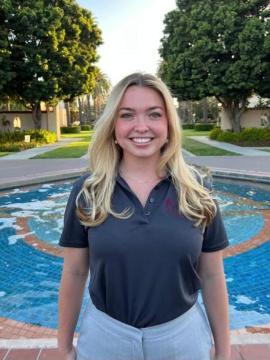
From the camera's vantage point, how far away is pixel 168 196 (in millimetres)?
1588

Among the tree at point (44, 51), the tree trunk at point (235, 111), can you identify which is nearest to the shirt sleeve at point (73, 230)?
the tree at point (44, 51)

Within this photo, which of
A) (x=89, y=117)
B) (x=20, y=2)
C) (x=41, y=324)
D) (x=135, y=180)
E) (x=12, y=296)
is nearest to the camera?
(x=135, y=180)

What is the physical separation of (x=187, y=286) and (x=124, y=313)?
0.29 meters

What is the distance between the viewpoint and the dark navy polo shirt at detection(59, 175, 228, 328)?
150 centimetres

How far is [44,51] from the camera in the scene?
24.0m

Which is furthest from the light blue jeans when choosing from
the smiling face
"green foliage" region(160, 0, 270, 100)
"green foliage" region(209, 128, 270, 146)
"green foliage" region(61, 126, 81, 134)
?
"green foliage" region(61, 126, 81, 134)

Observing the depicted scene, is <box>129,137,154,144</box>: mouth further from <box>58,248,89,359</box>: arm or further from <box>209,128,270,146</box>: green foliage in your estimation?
<box>209,128,270,146</box>: green foliage

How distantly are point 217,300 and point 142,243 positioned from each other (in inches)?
20.0

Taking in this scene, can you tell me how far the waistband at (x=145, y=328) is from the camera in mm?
1536

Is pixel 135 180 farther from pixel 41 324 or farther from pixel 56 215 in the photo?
pixel 56 215

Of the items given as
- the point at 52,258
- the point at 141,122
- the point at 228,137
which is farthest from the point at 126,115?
the point at 228,137

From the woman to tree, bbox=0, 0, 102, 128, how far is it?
22887 mm

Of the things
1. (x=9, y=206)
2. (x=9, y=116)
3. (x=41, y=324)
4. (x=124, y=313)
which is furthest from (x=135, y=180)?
(x=9, y=116)

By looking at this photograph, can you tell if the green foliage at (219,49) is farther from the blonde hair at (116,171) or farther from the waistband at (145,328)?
the waistband at (145,328)
